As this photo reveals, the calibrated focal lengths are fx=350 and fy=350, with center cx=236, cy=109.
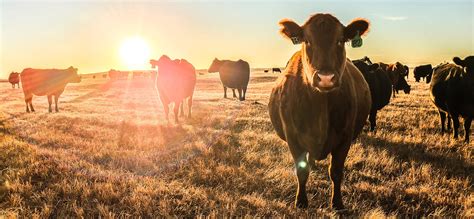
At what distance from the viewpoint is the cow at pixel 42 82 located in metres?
17.9

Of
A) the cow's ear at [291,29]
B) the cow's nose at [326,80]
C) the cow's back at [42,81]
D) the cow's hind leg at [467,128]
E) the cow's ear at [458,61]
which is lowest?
the cow's hind leg at [467,128]

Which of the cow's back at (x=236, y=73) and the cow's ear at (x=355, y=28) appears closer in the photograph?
the cow's ear at (x=355, y=28)

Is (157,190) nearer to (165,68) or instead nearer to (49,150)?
(49,150)

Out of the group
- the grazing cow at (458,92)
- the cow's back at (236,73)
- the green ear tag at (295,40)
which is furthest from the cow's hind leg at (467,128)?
the cow's back at (236,73)

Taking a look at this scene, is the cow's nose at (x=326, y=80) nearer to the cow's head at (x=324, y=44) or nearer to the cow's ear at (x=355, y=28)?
the cow's head at (x=324, y=44)

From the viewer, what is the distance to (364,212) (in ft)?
13.9

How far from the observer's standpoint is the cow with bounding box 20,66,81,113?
58.6 ft

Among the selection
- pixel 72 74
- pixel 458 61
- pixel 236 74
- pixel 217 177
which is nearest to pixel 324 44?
pixel 217 177

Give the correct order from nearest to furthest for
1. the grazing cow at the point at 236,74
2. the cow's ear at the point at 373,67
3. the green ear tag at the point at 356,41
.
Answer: the green ear tag at the point at 356,41 → the cow's ear at the point at 373,67 → the grazing cow at the point at 236,74

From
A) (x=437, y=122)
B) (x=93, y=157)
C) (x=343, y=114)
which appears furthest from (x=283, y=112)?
(x=437, y=122)

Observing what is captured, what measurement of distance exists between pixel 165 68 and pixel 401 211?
1037cm

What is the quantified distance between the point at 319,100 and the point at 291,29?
966mm

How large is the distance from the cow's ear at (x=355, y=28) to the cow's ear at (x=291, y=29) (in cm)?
54

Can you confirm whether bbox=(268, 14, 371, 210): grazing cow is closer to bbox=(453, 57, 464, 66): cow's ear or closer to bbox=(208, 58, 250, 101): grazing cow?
bbox=(453, 57, 464, 66): cow's ear
